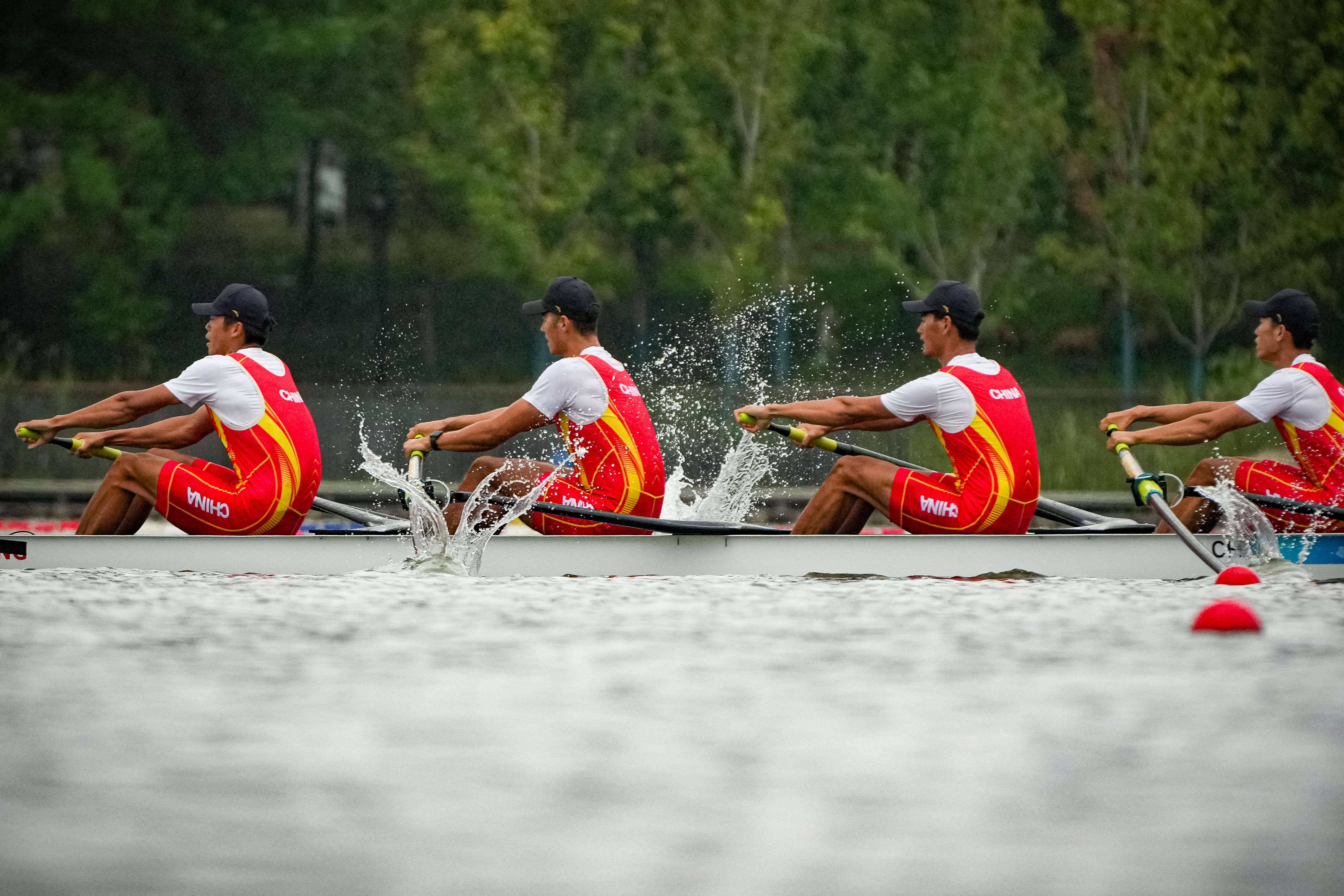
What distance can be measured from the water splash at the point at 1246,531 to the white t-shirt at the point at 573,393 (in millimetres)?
2833

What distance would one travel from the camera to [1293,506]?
889 cm

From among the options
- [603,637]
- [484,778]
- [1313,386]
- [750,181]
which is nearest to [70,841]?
[484,778]

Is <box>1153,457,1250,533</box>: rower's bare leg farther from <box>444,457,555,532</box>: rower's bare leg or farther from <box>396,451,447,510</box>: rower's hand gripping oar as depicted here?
<box>396,451,447,510</box>: rower's hand gripping oar

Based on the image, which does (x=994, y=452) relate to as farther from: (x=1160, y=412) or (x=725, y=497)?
(x=725, y=497)

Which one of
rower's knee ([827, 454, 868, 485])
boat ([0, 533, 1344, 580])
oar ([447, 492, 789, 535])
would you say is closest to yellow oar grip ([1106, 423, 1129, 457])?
boat ([0, 533, 1344, 580])

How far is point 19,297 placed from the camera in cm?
2194

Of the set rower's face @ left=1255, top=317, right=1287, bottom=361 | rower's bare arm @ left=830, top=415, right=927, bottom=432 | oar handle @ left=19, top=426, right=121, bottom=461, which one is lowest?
oar handle @ left=19, top=426, right=121, bottom=461

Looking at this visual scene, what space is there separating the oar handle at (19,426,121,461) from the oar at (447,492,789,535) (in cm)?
166

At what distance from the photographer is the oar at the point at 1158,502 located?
28.6 feet

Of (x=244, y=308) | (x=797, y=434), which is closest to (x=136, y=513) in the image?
(x=244, y=308)

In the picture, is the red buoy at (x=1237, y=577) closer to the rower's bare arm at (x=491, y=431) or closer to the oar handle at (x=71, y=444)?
the rower's bare arm at (x=491, y=431)

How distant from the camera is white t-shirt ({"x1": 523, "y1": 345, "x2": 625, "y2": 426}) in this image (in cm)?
873

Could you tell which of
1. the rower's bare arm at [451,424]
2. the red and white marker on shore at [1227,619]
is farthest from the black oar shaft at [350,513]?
the red and white marker on shore at [1227,619]

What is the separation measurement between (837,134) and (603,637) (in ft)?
A: 50.5
